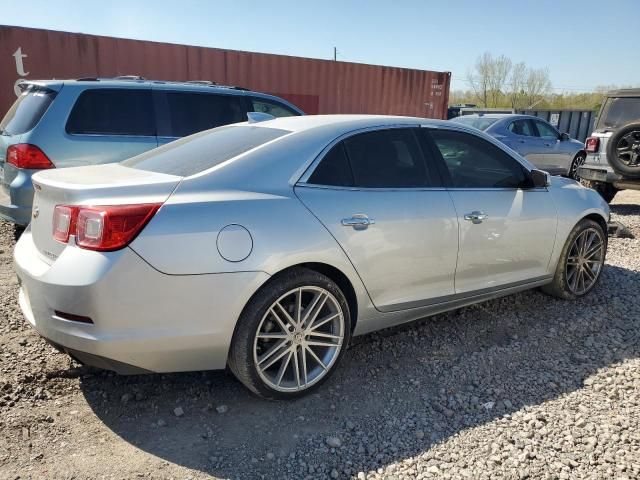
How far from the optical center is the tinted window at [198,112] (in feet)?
18.4

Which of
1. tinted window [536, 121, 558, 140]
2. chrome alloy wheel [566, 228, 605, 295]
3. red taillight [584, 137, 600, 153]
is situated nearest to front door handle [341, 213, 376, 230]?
chrome alloy wheel [566, 228, 605, 295]

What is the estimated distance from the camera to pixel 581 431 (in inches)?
103

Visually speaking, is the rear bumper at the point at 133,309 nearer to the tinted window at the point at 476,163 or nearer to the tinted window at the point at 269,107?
the tinted window at the point at 476,163

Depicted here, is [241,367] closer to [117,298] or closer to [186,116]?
[117,298]

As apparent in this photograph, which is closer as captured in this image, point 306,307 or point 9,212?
point 306,307

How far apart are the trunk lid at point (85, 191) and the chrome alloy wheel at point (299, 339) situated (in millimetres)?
825

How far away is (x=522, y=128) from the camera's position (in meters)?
11.5

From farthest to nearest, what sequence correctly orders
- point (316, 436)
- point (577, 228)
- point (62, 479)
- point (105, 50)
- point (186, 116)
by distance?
1. point (105, 50)
2. point (186, 116)
3. point (577, 228)
4. point (316, 436)
5. point (62, 479)

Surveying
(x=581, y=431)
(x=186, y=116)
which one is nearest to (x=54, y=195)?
(x=581, y=431)

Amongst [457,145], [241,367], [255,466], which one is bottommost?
[255,466]

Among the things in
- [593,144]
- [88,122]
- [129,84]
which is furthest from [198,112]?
[593,144]

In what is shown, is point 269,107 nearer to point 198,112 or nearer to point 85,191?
point 198,112

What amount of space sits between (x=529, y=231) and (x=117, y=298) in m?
2.85

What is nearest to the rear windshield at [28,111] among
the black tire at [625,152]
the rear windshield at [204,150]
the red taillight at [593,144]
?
the rear windshield at [204,150]
